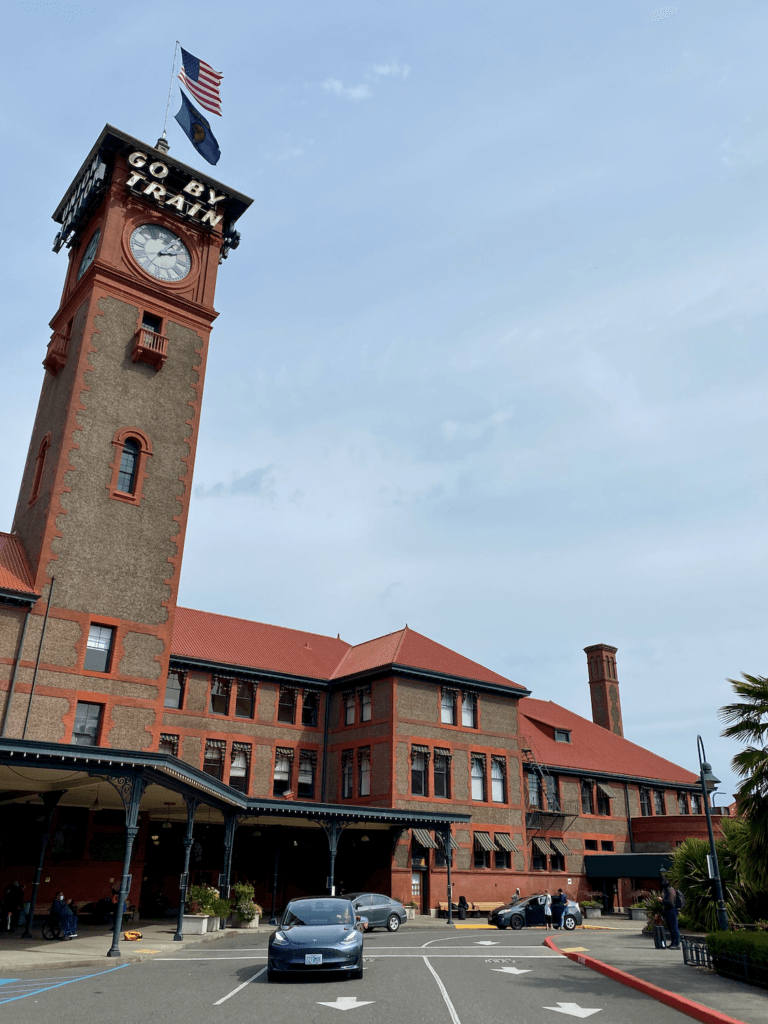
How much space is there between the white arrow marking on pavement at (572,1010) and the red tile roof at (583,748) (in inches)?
1496

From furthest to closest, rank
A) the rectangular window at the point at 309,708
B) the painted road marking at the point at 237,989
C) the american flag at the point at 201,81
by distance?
the rectangular window at the point at 309,708 < the american flag at the point at 201,81 < the painted road marking at the point at 237,989

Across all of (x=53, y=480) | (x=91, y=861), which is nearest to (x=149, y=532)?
(x=53, y=480)

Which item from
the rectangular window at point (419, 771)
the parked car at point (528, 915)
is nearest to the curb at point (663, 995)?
the parked car at point (528, 915)

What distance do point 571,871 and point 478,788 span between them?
1068cm

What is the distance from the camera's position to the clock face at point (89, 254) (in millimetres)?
37750

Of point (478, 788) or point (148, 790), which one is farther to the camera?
point (478, 788)

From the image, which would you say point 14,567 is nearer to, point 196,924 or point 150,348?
point 150,348

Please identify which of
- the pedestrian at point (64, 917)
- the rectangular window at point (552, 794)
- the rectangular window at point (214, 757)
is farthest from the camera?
the rectangular window at point (552, 794)

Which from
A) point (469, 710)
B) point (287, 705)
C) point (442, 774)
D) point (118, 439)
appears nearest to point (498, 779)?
point (469, 710)

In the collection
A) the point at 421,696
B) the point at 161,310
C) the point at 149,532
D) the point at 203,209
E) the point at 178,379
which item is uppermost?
the point at 203,209

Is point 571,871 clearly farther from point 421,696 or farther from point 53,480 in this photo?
point 53,480

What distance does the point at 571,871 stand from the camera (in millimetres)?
48438

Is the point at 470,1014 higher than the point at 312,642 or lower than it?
lower

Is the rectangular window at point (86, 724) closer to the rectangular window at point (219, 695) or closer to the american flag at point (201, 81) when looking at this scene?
Answer: the rectangular window at point (219, 695)
